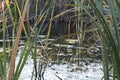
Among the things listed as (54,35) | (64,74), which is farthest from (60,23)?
(64,74)

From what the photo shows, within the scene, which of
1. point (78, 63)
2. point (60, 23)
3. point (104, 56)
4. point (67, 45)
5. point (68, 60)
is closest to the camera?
point (104, 56)

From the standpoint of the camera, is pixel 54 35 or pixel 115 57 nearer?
pixel 115 57

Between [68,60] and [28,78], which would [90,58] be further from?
[28,78]

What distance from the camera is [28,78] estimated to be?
304 cm

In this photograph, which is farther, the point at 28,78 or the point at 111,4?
the point at 28,78

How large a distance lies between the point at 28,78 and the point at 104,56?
1541mm

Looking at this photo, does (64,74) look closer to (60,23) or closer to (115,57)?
(115,57)

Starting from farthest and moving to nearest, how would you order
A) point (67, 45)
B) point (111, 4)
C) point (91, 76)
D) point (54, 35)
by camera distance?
1. point (54, 35)
2. point (67, 45)
3. point (91, 76)
4. point (111, 4)

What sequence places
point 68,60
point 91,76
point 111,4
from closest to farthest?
point 111,4
point 91,76
point 68,60

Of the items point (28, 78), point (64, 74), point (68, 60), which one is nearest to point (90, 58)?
point (68, 60)

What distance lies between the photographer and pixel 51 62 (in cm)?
391

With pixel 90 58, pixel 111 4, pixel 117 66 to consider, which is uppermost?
pixel 111 4

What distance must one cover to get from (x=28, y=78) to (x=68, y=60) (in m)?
1.07

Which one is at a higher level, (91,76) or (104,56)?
→ (104,56)
